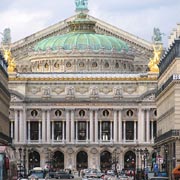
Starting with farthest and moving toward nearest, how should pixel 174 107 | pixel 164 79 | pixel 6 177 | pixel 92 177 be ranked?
pixel 164 79 < pixel 92 177 < pixel 174 107 < pixel 6 177

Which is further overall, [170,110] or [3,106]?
[3,106]

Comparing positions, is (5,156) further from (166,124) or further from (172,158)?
(166,124)

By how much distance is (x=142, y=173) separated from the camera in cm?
15088

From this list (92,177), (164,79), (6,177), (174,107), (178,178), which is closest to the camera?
(6,177)

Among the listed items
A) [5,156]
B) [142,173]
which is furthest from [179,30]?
[5,156]

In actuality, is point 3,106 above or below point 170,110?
above

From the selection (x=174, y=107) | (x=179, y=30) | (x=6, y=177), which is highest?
(x=179, y=30)

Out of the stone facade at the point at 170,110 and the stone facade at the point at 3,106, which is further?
the stone facade at the point at 3,106

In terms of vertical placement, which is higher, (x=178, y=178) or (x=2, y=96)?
(x=2, y=96)

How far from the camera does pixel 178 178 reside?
108750 mm

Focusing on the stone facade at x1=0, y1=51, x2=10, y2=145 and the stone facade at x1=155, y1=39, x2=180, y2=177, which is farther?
the stone facade at x1=0, y1=51, x2=10, y2=145

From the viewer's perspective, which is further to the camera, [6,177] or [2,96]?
[2,96]

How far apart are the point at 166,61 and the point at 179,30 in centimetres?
736

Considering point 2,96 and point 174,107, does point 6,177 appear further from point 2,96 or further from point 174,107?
point 2,96
